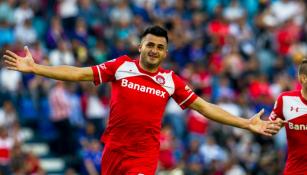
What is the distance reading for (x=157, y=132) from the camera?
1214 cm

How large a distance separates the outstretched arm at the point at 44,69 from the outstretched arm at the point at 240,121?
1434mm

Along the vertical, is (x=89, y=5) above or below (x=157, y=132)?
above

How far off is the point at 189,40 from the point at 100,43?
3.03m

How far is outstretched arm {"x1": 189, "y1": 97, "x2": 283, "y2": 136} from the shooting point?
12.1 metres

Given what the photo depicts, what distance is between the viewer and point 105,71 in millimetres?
11930

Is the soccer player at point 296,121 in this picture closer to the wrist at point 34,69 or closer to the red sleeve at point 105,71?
the red sleeve at point 105,71

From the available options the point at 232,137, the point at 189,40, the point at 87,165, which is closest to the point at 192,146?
the point at 232,137

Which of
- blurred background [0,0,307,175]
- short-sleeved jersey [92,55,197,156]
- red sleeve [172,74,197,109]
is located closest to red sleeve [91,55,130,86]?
short-sleeved jersey [92,55,197,156]

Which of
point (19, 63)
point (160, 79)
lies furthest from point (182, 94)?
point (19, 63)

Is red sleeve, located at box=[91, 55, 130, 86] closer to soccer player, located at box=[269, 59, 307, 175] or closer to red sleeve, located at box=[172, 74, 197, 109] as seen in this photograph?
red sleeve, located at box=[172, 74, 197, 109]

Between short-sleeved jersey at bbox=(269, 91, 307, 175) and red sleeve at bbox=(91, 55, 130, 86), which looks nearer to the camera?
red sleeve at bbox=(91, 55, 130, 86)

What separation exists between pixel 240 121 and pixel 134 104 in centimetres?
131

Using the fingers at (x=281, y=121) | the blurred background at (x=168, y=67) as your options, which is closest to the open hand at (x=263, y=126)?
the fingers at (x=281, y=121)

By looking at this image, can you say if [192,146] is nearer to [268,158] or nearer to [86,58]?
[268,158]
